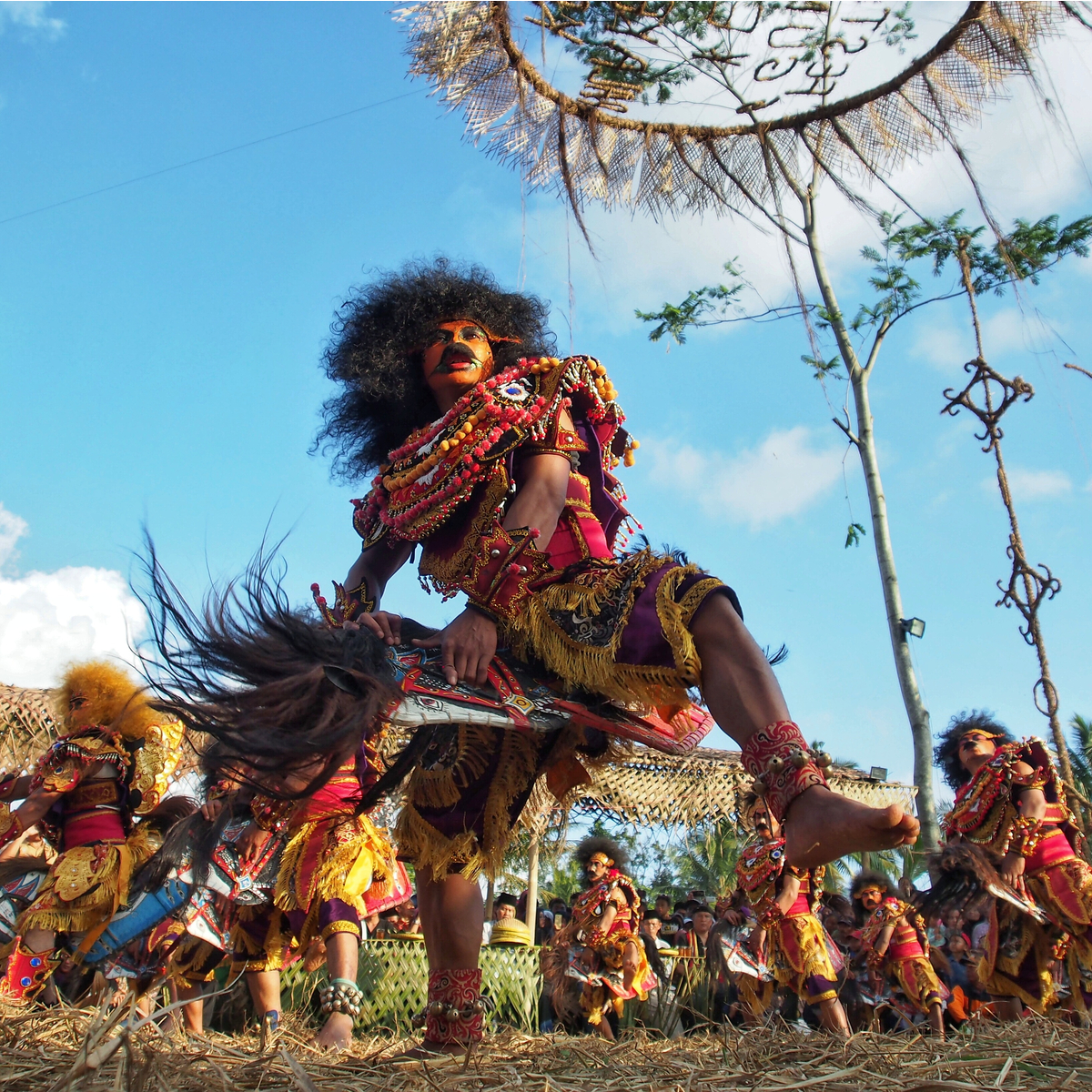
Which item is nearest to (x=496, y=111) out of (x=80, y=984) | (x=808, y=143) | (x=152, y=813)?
(x=808, y=143)

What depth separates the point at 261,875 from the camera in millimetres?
4906

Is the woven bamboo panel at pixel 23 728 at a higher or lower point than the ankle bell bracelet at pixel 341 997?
higher

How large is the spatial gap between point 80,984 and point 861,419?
7786mm

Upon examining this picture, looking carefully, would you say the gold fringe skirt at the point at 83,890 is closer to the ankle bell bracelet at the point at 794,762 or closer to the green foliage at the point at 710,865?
the ankle bell bracelet at the point at 794,762

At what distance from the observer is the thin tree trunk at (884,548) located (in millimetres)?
8000

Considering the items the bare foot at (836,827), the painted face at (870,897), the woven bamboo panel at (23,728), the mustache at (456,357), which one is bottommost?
the painted face at (870,897)

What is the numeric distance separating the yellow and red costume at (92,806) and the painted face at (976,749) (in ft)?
14.4

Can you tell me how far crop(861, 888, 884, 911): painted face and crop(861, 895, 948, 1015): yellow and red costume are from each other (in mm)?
280

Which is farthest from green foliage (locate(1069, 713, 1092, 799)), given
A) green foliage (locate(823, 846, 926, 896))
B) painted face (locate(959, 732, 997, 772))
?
painted face (locate(959, 732, 997, 772))

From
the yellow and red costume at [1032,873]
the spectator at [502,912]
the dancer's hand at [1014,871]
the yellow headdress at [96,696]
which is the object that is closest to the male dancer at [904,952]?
the yellow and red costume at [1032,873]

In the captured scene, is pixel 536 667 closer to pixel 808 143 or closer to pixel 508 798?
pixel 508 798

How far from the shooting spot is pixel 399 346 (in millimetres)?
3559

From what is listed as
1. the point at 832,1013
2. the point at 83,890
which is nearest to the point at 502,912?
the point at 832,1013

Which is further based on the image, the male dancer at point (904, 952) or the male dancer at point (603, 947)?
the male dancer at point (603, 947)
